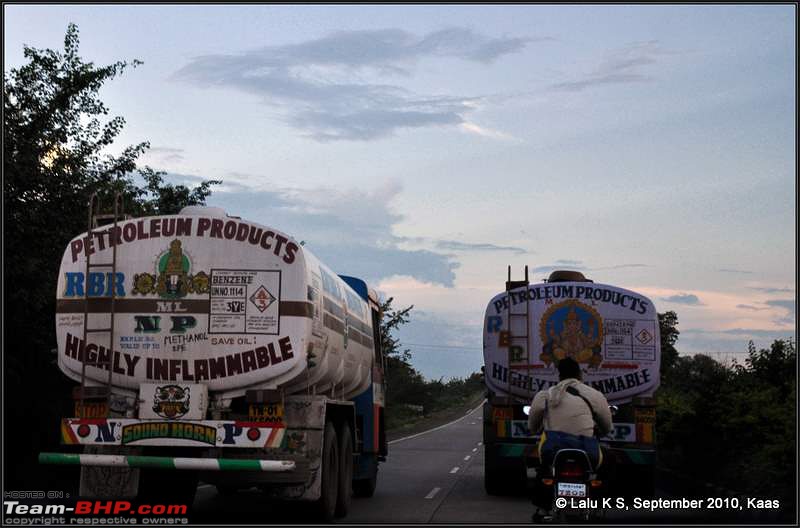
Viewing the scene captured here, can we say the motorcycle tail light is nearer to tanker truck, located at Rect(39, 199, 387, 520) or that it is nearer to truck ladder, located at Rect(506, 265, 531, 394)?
tanker truck, located at Rect(39, 199, 387, 520)

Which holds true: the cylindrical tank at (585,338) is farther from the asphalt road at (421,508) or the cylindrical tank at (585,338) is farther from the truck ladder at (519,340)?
the asphalt road at (421,508)

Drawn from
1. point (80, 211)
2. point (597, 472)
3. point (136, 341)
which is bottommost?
point (597, 472)

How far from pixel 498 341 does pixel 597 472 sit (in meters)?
6.73

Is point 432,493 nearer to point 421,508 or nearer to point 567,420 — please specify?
point 421,508

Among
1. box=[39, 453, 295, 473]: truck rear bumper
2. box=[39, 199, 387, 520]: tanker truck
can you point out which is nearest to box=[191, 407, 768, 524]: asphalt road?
box=[39, 199, 387, 520]: tanker truck

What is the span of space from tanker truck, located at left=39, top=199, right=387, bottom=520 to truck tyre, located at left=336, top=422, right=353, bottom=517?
1.64m

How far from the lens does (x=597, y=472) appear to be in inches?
427

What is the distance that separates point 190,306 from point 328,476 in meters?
2.71

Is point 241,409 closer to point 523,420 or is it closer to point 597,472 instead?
point 597,472

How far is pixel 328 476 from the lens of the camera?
1364cm

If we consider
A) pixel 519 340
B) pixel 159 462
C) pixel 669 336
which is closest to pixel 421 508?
pixel 519 340

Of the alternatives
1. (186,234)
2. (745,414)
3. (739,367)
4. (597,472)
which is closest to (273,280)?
(186,234)

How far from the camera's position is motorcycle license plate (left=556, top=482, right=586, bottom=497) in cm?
1019

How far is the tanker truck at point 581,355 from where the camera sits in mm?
16844
